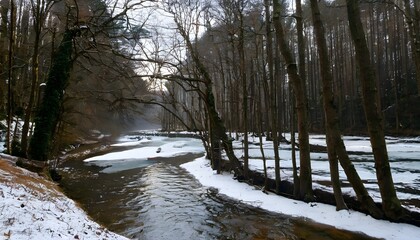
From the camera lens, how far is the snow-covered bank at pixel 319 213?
6273mm

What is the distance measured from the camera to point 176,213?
8.79 metres

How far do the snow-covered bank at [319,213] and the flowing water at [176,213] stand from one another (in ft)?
0.94

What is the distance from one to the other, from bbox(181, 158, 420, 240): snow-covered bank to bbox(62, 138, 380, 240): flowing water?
0.29 m

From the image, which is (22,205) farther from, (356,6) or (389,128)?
(389,128)

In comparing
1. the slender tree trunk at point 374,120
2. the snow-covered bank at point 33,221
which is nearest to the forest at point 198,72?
the slender tree trunk at point 374,120

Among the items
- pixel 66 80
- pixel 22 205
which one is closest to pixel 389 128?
pixel 66 80

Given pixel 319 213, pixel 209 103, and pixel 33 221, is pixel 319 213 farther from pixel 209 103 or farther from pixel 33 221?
pixel 209 103

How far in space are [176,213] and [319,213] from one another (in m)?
3.82

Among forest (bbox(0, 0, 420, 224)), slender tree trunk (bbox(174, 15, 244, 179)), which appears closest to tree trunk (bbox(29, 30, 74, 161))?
forest (bbox(0, 0, 420, 224))

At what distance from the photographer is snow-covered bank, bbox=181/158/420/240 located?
6.27 meters

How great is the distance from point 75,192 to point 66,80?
4.72 m

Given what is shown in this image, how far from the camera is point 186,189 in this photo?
11992 mm

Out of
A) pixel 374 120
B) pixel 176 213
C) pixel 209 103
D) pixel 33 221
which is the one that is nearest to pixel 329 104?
pixel 374 120

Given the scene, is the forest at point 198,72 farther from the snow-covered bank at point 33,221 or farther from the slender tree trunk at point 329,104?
the snow-covered bank at point 33,221
